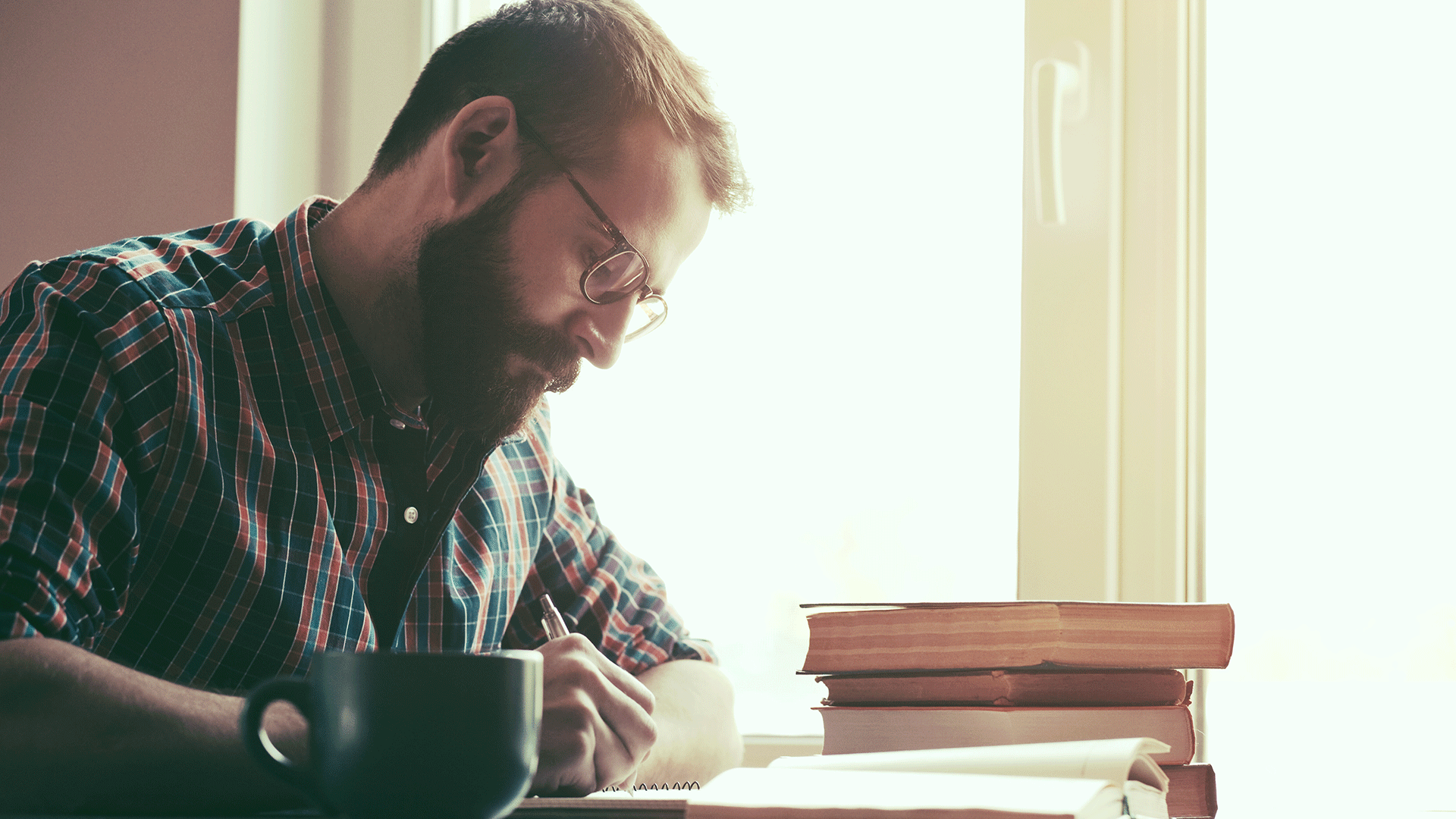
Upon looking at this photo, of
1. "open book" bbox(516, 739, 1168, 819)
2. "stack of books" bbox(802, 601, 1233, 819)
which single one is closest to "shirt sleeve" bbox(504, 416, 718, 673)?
"stack of books" bbox(802, 601, 1233, 819)

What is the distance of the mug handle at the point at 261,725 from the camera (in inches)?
20.8

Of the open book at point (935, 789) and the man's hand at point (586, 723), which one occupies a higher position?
the open book at point (935, 789)

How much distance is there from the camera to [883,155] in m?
1.56

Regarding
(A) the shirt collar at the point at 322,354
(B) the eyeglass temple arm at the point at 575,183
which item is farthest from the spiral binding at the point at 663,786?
(B) the eyeglass temple arm at the point at 575,183

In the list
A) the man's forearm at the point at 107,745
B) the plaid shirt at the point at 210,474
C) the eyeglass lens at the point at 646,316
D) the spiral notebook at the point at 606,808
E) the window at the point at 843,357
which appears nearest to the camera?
the spiral notebook at the point at 606,808

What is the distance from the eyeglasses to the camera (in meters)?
1.14

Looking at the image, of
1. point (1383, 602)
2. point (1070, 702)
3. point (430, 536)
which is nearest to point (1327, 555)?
point (1383, 602)

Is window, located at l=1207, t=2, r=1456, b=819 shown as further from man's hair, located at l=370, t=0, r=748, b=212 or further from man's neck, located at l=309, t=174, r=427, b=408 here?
man's neck, located at l=309, t=174, r=427, b=408

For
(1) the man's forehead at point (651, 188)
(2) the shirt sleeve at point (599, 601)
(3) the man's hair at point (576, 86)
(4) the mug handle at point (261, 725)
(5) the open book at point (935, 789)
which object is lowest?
(2) the shirt sleeve at point (599, 601)

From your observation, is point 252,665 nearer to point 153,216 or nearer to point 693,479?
point 693,479

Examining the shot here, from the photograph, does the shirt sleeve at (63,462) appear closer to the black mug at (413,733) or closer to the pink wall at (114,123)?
the black mug at (413,733)

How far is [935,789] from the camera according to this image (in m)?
0.54

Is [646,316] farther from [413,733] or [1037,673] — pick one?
[413,733]

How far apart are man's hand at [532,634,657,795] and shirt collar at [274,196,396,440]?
0.32 metres
